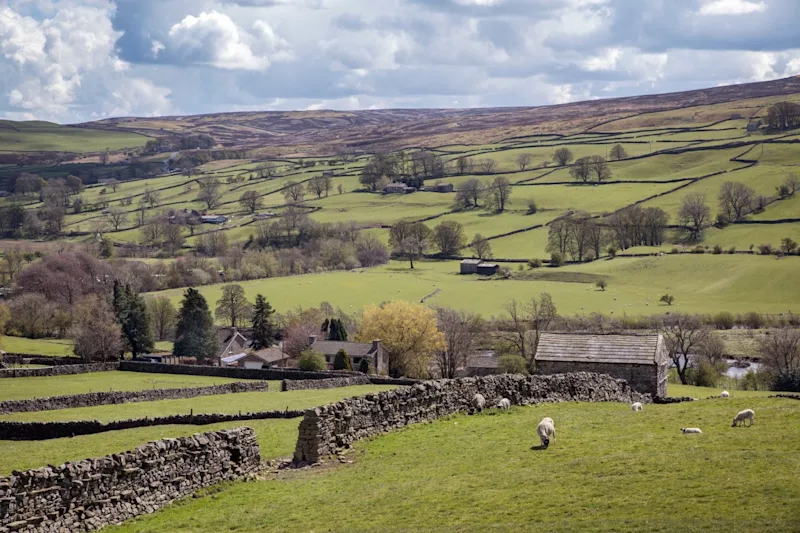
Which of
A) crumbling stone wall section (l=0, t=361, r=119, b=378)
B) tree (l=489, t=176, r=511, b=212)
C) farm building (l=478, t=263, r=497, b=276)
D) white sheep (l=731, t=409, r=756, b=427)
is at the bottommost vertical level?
crumbling stone wall section (l=0, t=361, r=119, b=378)

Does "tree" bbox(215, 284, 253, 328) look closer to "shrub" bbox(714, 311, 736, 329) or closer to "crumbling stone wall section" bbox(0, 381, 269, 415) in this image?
"crumbling stone wall section" bbox(0, 381, 269, 415)

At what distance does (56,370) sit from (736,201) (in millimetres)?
118469

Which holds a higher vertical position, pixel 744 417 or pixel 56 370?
pixel 744 417

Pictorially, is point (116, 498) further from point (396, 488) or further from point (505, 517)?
point (505, 517)

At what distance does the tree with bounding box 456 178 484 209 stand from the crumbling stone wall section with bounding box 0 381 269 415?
130m

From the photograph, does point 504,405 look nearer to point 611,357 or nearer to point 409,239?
point 611,357

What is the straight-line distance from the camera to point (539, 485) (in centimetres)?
1762

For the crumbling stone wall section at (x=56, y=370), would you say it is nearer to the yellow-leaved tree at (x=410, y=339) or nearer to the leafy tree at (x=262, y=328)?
the yellow-leaved tree at (x=410, y=339)

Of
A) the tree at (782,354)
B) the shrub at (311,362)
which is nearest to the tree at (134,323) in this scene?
the shrub at (311,362)

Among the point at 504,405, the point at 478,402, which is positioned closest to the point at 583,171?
the point at 504,405

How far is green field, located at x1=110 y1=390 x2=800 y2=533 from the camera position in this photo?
49.8ft

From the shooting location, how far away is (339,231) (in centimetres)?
15975

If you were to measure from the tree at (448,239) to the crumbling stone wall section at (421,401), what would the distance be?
377 ft

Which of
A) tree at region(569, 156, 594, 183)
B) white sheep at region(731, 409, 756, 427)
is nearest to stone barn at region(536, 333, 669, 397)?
white sheep at region(731, 409, 756, 427)
